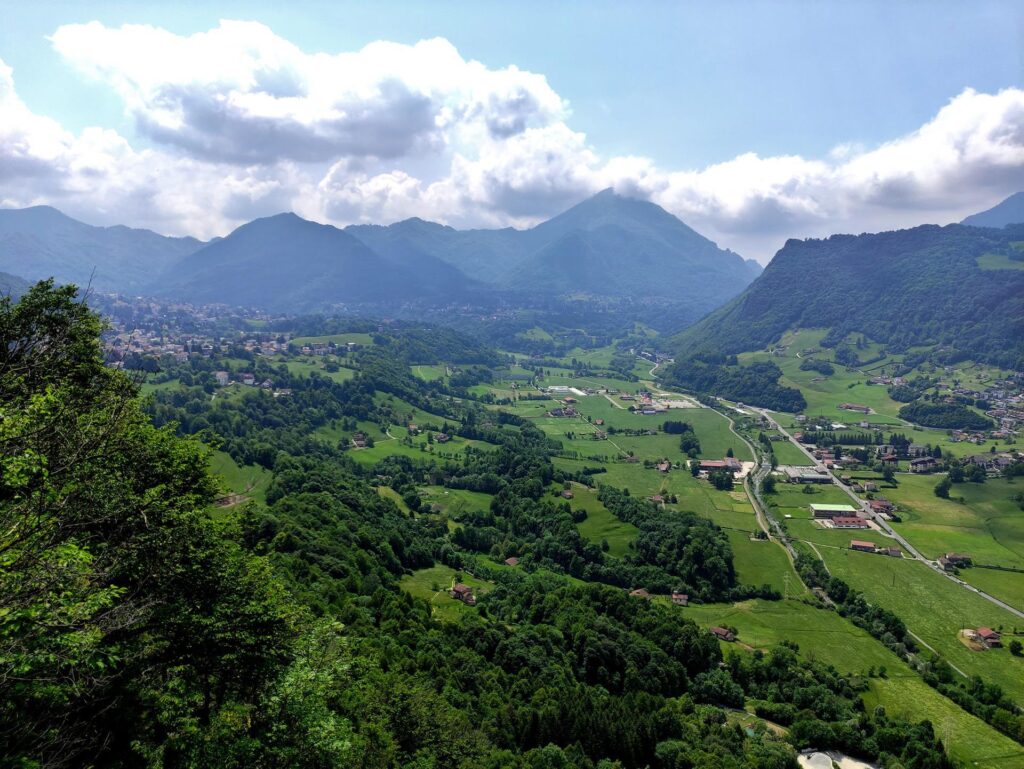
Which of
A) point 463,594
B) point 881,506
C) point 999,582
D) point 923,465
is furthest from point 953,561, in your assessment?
point 463,594

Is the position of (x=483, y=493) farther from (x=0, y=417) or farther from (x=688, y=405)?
(x=688, y=405)

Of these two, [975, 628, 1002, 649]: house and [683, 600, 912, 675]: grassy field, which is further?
[975, 628, 1002, 649]: house

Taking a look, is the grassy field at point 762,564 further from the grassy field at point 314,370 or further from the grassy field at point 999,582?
the grassy field at point 314,370

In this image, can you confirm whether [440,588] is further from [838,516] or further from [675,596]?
[838,516]

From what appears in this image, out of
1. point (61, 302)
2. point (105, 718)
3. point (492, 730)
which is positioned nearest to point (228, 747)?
point (105, 718)

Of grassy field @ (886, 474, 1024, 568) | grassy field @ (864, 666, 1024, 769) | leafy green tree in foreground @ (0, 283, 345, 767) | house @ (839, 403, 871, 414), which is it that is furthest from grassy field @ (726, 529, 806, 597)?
house @ (839, 403, 871, 414)

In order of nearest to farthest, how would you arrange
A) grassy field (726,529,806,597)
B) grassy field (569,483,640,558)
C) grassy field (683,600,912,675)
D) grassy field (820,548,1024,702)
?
1. grassy field (820,548,1024,702)
2. grassy field (683,600,912,675)
3. grassy field (726,529,806,597)
4. grassy field (569,483,640,558)

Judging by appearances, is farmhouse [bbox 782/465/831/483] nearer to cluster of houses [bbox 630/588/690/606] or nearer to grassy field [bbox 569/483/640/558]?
grassy field [bbox 569/483/640/558]
